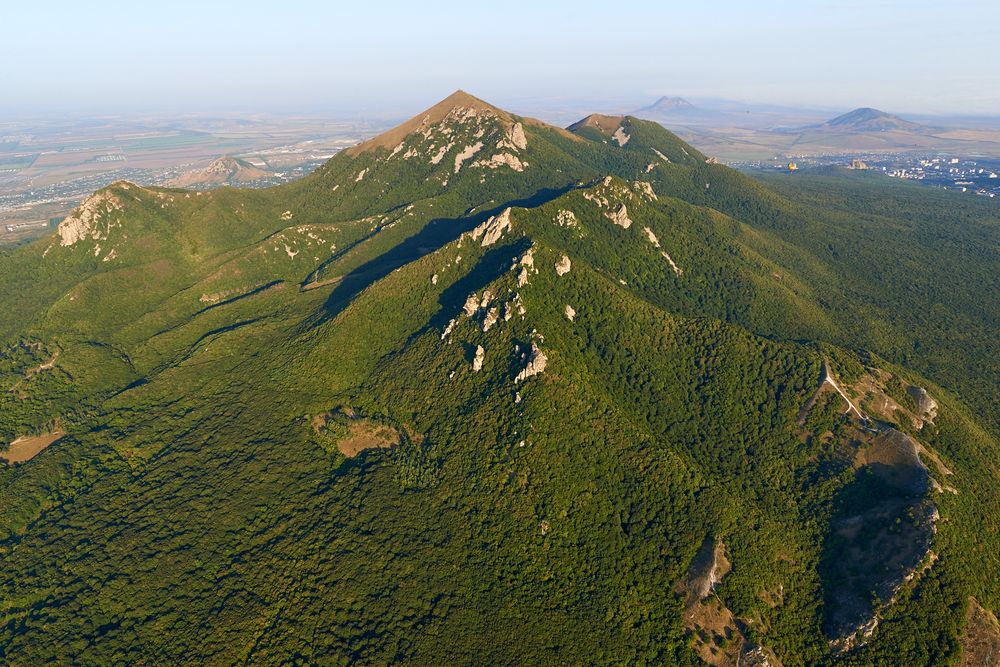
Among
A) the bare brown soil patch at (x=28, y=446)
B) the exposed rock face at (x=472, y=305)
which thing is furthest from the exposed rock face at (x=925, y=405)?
the bare brown soil patch at (x=28, y=446)

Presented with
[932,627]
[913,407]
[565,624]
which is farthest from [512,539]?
[913,407]

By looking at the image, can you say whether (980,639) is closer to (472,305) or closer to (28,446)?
(472,305)

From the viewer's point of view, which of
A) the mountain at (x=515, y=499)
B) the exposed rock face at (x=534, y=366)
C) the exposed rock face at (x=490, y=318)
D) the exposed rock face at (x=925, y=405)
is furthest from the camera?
the exposed rock face at (x=490, y=318)

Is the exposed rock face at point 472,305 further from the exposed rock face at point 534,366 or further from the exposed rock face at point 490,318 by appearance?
the exposed rock face at point 534,366

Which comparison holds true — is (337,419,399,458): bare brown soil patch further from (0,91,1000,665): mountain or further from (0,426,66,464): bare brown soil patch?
A: (0,426,66,464): bare brown soil patch

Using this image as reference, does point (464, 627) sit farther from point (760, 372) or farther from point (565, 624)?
point (760, 372)

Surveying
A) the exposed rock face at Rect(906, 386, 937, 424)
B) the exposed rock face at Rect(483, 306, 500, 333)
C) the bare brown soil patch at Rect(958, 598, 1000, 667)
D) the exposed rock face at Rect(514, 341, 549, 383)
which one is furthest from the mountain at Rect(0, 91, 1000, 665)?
the exposed rock face at Rect(906, 386, 937, 424)
